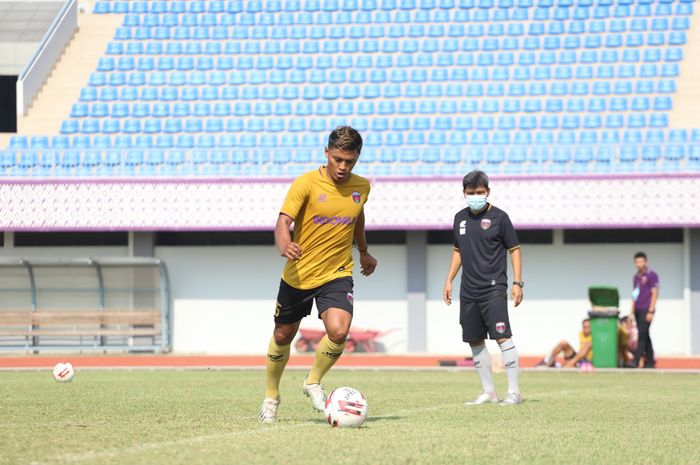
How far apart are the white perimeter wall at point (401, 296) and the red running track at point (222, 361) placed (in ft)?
5.95

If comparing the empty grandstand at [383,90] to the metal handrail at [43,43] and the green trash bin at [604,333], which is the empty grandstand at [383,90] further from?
the green trash bin at [604,333]

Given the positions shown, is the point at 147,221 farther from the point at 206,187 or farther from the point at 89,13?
the point at 89,13

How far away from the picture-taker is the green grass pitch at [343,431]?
6.68 m

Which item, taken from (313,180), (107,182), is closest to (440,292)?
(107,182)

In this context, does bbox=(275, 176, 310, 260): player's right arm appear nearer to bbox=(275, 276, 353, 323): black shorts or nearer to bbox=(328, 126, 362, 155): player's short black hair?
bbox=(328, 126, 362, 155): player's short black hair

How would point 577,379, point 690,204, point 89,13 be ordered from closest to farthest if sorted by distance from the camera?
point 577,379, point 690,204, point 89,13

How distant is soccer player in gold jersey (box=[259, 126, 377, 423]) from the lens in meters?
8.58

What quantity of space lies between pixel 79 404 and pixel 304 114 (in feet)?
61.0

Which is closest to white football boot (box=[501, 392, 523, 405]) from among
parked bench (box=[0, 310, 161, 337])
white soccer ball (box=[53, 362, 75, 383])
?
white soccer ball (box=[53, 362, 75, 383])

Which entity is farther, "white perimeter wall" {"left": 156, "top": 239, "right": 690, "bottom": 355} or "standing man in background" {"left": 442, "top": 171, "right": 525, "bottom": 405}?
"white perimeter wall" {"left": 156, "top": 239, "right": 690, "bottom": 355}

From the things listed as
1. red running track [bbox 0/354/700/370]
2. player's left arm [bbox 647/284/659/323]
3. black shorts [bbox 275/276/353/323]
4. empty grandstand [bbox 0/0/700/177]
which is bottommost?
red running track [bbox 0/354/700/370]

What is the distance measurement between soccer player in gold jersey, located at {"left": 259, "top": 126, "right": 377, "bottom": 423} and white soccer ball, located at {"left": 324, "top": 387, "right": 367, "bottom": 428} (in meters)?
0.59

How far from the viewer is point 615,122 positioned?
2788cm

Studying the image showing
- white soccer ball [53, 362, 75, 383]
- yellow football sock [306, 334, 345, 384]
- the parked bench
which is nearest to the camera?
yellow football sock [306, 334, 345, 384]
